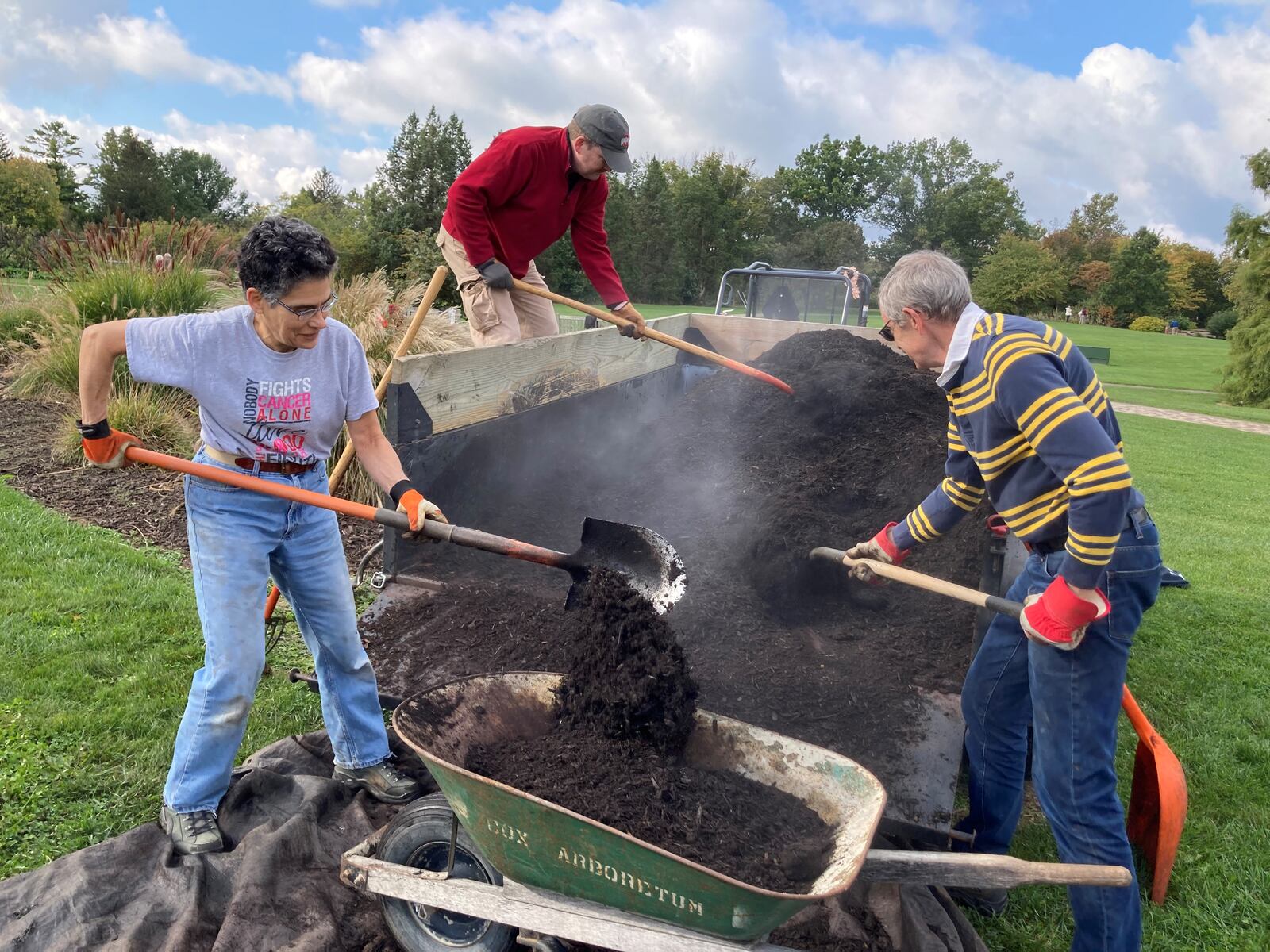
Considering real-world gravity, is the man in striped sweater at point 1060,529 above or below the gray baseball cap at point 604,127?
below

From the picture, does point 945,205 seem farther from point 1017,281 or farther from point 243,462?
point 243,462

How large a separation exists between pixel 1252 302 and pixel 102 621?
97.4 ft

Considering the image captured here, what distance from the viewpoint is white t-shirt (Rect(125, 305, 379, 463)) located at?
2451mm

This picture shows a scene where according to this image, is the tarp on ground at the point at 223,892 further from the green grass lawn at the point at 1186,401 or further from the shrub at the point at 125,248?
the green grass lawn at the point at 1186,401

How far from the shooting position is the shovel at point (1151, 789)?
265 cm

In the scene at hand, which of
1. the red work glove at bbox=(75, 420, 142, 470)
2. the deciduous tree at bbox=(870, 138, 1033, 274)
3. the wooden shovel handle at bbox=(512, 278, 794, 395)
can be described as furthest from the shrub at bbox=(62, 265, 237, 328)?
the deciduous tree at bbox=(870, 138, 1033, 274)

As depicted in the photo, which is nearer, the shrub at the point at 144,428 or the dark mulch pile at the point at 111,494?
the dark mulch pile at the point at 111,494

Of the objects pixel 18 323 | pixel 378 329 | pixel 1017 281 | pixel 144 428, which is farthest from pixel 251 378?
pixel 1017 281

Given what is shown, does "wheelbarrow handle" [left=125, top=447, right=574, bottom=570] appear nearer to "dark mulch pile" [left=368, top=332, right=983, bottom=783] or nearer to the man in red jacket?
"dark mulch pile" [left=368, top=332, right=983, bottom=783]

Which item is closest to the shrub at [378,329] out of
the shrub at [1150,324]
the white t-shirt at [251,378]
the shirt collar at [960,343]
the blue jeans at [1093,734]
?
the white t-shirt at [251,378]

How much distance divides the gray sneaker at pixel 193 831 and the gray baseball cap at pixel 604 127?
3.57 m

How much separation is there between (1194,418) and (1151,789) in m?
20.0

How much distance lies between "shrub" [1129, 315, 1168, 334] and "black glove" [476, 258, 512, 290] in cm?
6279

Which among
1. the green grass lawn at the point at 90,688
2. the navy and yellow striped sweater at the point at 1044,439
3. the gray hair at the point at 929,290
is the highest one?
the gray hair at the point at 929,290
